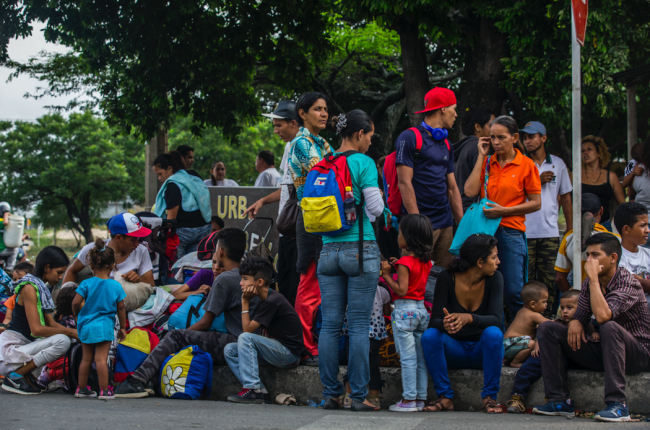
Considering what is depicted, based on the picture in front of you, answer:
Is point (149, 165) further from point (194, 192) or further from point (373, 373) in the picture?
point (373, 373)


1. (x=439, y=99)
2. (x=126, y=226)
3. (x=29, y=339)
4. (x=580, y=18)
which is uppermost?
(x=580, y=18)

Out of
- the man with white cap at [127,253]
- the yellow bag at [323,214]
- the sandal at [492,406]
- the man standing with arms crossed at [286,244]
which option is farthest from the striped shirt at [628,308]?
the man with white cap at [127,253]

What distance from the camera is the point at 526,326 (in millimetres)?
5141

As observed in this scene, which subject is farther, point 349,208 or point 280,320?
point 280,320

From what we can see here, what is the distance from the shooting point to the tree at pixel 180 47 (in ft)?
35.2

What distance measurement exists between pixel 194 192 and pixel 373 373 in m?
3.42

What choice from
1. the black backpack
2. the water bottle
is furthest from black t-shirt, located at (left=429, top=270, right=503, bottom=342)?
the black backpack

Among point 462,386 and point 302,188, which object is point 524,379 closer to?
point 462,386

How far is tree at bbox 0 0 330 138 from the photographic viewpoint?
1072 cm

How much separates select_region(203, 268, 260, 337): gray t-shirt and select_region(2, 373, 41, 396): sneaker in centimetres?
164

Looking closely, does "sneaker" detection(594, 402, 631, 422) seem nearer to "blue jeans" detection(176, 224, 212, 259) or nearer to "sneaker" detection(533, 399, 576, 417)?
"sneaker" detection(533, 399, 576, 417)

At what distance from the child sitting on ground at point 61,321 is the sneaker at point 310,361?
2043 millimetres

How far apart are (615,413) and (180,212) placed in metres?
4.94

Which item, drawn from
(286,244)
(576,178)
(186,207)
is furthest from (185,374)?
(576,178)
